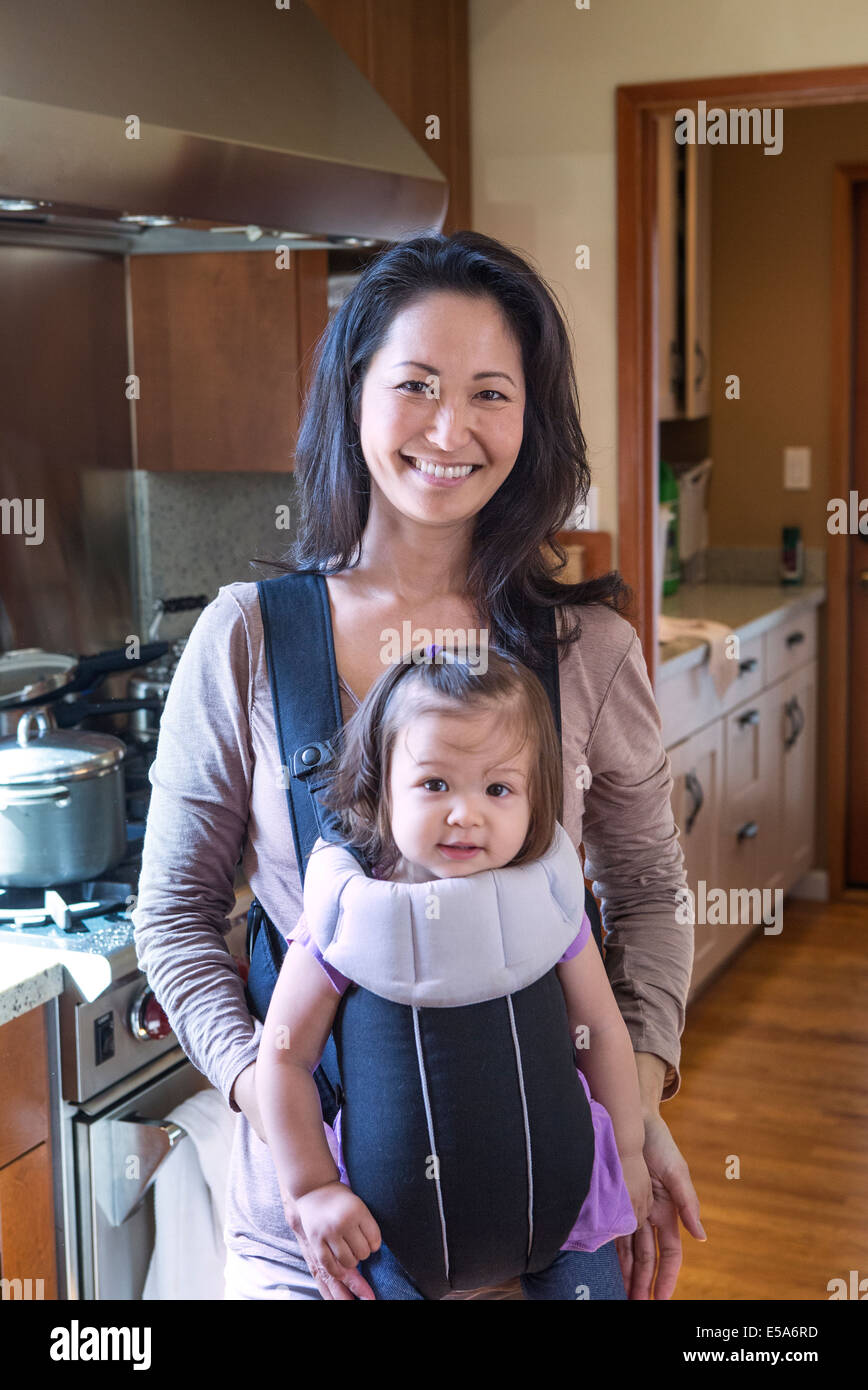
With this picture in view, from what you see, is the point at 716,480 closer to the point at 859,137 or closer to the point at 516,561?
the point at 859,137

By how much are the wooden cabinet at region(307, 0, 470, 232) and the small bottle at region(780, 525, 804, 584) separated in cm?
190

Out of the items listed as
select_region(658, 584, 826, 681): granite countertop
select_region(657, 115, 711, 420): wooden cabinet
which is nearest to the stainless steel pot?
select_region(658, 584, 826, 681): granite countertop

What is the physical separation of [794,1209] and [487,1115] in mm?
2009

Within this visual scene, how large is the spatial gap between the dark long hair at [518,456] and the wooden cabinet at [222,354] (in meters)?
1.17

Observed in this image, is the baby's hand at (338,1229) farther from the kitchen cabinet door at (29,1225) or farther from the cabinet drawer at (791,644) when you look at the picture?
the cabinet drawer at (791,644)

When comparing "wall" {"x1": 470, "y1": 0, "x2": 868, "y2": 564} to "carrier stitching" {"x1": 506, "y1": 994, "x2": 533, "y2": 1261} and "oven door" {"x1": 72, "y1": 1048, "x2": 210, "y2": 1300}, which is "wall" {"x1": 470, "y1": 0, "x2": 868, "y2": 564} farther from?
"carrier stitching" {"x1": 506, "y1": 994, "x2": 533, "y2": 1261}

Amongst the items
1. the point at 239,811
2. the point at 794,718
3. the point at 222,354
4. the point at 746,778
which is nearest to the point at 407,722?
the point at 239,811

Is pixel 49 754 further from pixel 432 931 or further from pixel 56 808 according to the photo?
pixel 432 931

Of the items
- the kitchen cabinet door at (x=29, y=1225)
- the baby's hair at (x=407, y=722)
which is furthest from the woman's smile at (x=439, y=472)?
the kitchen cabinet door at (x=29, y=1225)

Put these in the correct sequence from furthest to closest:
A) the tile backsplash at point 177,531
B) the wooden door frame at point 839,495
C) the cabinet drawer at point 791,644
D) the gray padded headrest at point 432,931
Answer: the wooden door frame at point 839,495 → the cabinet drawer at point 791,644 → the tile backsplash at point 177,531 → the gray padded headrest at point 432,931

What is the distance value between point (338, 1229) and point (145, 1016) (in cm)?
78

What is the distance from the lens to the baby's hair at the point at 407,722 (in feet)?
3.29

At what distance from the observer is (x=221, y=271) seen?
7.88 ft

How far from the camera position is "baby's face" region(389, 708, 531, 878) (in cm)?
98
